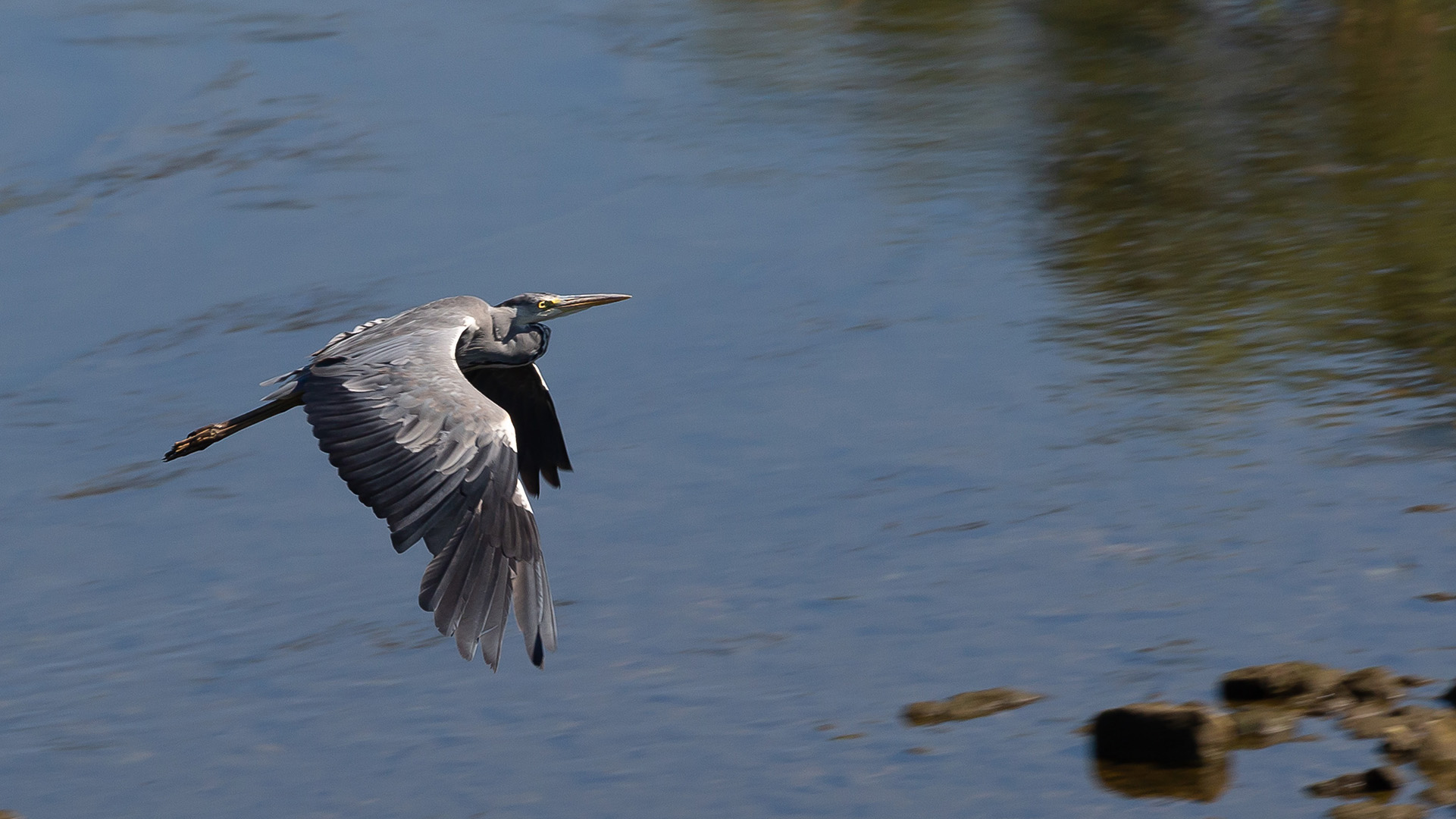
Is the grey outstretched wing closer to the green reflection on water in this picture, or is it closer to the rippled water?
the rippled water

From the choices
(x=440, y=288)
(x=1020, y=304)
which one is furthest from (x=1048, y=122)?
(x=440, y=288)

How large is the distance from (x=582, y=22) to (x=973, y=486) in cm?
1034

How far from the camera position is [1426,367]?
401 inches

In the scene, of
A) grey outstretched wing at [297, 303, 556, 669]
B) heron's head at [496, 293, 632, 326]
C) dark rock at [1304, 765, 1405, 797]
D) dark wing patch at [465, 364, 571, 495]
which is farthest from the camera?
heron's head at [496, 293, 632, 326]

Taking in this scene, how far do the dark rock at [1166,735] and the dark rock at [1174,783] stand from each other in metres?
0.02

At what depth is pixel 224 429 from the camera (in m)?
8.04

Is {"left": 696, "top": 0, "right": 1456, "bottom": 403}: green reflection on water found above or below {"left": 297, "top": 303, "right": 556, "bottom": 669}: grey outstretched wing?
below

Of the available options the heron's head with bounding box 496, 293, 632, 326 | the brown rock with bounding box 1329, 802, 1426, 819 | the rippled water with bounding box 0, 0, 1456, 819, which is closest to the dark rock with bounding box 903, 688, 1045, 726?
the rippled water with bounding box 0, 0, 1456, 819

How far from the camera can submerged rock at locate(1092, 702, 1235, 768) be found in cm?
698

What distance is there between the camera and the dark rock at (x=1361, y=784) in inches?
262

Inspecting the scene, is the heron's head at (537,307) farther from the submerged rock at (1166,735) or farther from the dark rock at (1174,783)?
the dark rock at (1174,783)

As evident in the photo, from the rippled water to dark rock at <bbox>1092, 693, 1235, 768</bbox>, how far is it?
17 centimetres

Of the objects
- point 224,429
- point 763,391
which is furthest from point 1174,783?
point 763,391

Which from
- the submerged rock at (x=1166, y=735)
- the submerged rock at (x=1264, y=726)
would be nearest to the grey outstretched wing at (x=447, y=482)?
the submerged rock at (x=1166, y=735)
